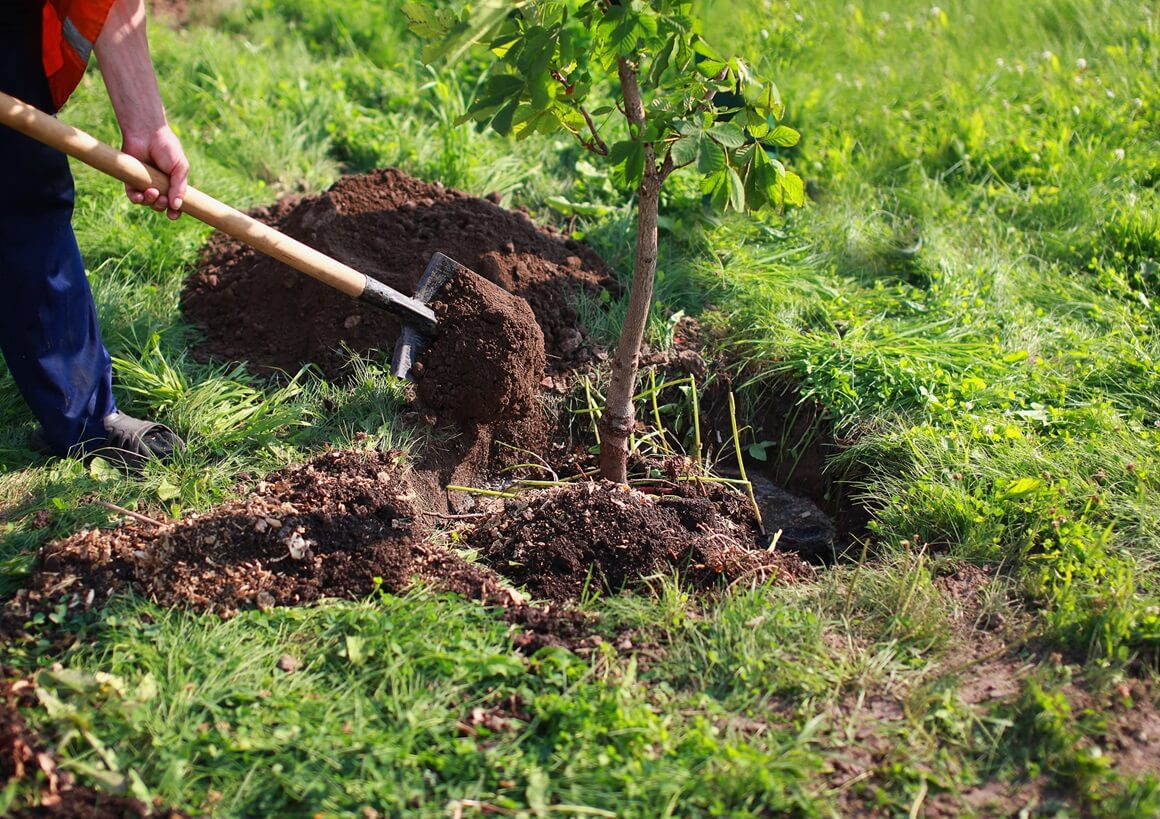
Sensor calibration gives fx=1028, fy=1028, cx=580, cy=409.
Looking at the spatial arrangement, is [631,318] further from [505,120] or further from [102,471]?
[102,471]

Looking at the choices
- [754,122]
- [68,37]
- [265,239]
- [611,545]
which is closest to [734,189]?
[754,122]

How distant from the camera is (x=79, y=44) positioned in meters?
3.00

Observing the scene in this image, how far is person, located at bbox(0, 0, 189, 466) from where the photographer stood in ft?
9.89

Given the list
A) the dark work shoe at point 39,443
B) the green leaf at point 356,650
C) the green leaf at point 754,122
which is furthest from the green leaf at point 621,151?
the dark work shoe at point 39,443

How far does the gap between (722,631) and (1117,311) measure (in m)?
2.60

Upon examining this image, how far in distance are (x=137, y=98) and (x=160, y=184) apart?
260mm

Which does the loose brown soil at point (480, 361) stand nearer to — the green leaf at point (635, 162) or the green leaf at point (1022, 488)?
the green leaf at point (635, 162)

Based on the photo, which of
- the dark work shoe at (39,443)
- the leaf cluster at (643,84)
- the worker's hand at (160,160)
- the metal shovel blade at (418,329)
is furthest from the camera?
the metal shovel blade at (418,329)

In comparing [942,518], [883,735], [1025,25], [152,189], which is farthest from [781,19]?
[883,735]

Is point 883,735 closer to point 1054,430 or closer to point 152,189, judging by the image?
point 1054,430

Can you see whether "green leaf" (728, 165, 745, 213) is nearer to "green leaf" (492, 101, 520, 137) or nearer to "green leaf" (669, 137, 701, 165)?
"green leaf" (669, 137, 701, 165)

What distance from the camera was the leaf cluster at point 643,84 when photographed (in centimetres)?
270

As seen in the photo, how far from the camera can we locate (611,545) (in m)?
3.16

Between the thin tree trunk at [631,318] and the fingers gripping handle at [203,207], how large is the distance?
73 centimetres
